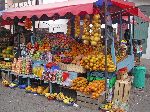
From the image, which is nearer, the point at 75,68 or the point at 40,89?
the point at 75,68

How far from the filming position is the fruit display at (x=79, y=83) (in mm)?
7172

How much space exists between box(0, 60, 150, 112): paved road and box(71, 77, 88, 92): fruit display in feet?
1.93

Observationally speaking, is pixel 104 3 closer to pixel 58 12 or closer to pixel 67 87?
pixel 58 12

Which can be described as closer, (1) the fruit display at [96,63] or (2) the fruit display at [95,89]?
(2) the fruit display at [95,89]

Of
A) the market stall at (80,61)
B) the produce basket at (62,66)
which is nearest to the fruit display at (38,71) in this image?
the market stall at (80,61)

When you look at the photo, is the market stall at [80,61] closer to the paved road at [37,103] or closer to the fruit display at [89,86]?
the fruit display at [89,86]

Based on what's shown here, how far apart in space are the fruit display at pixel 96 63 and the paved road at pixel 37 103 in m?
1.23

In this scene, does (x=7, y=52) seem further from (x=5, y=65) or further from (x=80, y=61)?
(x=80, y=61)

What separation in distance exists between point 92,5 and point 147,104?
3.40 meters

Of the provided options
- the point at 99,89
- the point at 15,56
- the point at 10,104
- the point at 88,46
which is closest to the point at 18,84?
the point at 15,56

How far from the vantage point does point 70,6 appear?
7.09m

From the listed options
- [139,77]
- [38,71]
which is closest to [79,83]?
[38,71]

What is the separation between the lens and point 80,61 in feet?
25.4

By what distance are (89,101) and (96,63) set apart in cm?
115
